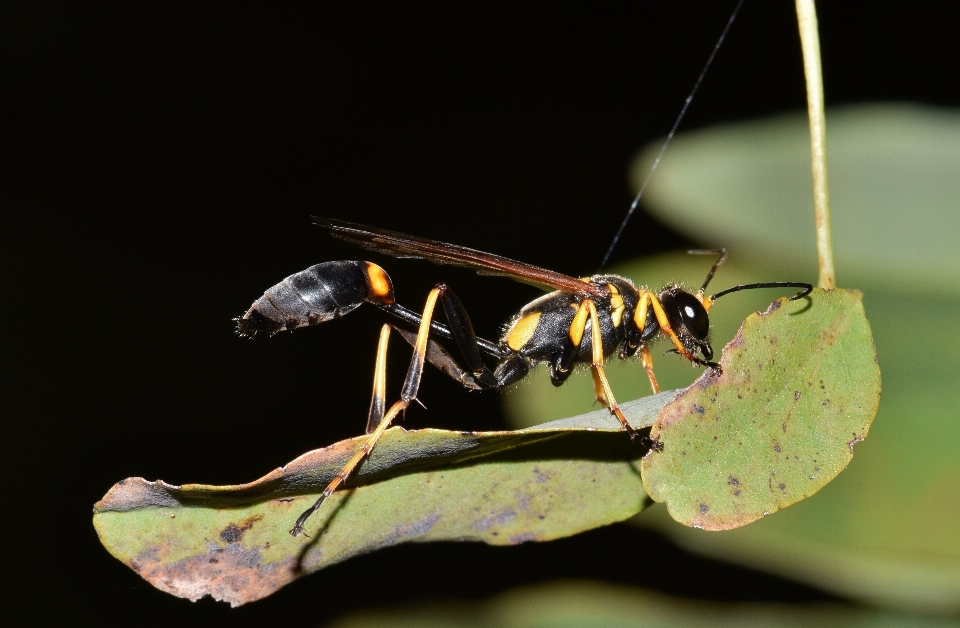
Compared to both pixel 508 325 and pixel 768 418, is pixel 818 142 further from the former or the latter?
pixel 508 325

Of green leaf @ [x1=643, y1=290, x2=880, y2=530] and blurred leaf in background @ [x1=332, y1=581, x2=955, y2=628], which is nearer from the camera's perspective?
green leaf @ [x1=643, y1=290, x2=880, y2=530]

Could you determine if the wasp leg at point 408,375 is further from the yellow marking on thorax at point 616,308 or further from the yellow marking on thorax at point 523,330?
the yellow marking on thorax at point 616,308

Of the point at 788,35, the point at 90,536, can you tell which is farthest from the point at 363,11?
the point at 90,536

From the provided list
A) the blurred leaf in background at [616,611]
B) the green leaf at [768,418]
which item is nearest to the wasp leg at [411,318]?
the blurred leaf in background at [616,611]

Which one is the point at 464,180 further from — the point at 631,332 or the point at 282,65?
the point at 631,332

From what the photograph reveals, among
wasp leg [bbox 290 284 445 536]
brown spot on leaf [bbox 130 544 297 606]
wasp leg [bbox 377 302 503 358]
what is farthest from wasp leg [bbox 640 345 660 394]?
brown spot on leaf [bbox 130 544 297 606]

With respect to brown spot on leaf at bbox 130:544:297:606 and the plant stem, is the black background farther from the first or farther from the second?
the plant stem
